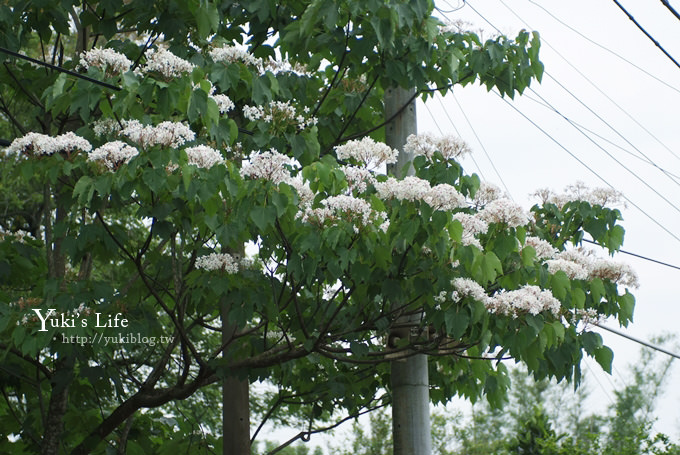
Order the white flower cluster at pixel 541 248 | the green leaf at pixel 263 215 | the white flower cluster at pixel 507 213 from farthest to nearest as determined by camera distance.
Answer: the white flower cluster at pixel 541 248 → the white flower cluster at pixel 507 213 → the green leaf at pixel 263 215

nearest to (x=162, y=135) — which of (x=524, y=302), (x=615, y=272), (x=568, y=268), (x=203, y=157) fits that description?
(x=203, y=157)

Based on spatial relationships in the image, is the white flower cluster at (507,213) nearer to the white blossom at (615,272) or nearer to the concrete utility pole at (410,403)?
the white blossom at (615,272)

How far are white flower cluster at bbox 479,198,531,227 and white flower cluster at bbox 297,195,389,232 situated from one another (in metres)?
0.68

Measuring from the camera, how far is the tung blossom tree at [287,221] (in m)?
5.20

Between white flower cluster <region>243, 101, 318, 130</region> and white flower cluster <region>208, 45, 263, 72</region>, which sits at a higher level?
white flower cluster <region>208, 45, 263, 72</region>

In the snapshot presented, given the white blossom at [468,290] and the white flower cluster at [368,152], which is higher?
the white flower cluster at [368,152]

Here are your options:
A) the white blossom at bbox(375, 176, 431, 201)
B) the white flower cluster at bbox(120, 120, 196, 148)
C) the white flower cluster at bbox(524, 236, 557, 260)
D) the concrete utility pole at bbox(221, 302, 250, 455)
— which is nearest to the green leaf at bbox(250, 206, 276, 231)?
the white flower cluster at bbox(120, 120, 196, 148)

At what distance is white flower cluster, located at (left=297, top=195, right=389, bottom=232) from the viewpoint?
5105mm

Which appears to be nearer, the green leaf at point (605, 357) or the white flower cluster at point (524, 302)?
the white flower cluster at point (524, 302)

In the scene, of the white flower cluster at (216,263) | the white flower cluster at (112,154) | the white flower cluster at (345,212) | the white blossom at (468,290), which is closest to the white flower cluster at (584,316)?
the white blossom at (468,290)

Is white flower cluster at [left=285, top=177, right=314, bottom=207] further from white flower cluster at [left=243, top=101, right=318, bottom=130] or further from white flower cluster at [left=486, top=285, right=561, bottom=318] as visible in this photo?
white flower cluster at [left=486, top=285, right=561, bottom=318]

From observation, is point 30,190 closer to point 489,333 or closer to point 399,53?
point 399,53

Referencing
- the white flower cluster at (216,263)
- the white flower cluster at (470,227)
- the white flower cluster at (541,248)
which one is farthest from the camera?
the white flower cluster at (216,263)

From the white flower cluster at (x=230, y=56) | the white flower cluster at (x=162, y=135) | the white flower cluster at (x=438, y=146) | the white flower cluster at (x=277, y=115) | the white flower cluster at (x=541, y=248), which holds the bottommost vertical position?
the white flower cluster at (x=541, y=248)
